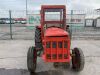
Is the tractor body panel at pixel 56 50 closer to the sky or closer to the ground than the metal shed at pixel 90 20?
closer to the ground

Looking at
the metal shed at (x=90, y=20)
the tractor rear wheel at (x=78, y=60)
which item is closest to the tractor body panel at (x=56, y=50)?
the tractor rear wheel at (x=78, y=60)

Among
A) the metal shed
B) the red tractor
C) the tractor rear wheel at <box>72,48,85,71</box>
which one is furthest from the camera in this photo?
the metal shed

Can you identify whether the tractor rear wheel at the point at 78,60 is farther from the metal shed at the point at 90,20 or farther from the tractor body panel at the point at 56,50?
the metal shed at the point at 90,20

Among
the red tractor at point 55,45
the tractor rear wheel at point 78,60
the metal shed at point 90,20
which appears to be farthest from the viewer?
the metal shed at point 90,20

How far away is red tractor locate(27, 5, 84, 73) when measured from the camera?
22.5ft

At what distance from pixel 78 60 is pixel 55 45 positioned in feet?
3.99

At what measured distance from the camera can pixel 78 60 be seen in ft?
24.9

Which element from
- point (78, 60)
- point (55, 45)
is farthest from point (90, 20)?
point (55, 45)

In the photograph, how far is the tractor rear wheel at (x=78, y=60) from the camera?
7438mm

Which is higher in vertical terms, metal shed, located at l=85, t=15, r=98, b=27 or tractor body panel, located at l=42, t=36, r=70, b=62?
metal shed, located at l=85, t=15, r=98, b=27

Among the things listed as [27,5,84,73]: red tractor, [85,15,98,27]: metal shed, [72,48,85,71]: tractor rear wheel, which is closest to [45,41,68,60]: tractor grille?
[27,5,84,73]: red tractor

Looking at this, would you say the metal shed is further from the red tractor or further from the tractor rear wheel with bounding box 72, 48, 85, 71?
the tractor rear wheel with bounding box 72, 48, 85, 71

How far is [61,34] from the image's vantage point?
6824 mm

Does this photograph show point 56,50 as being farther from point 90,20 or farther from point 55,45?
point 90,20
